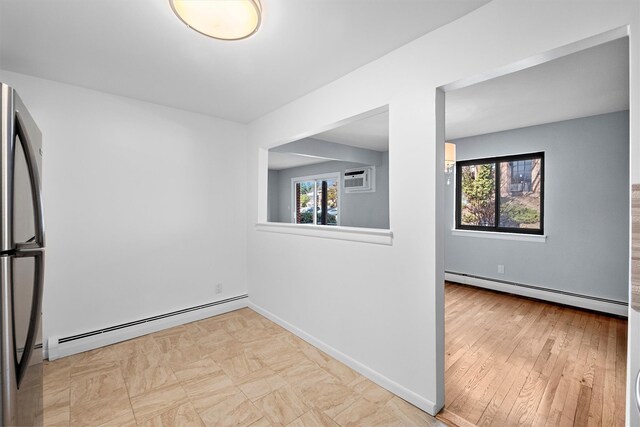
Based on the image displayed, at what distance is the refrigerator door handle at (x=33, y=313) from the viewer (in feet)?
3.37

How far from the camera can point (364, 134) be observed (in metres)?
4.30

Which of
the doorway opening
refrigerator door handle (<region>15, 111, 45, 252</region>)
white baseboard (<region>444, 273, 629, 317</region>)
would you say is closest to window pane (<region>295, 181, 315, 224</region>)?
the doorway opening

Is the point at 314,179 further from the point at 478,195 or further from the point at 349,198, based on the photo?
the point at 478,195

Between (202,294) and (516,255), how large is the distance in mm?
4183

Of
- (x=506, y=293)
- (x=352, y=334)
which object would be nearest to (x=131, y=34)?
(x=352, y=334)

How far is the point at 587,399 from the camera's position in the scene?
6.43ft

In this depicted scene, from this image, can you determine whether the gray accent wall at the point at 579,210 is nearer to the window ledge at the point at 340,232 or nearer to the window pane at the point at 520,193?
the window pane at the point at 520,193

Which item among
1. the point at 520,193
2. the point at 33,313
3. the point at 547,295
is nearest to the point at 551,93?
the point at 520,193

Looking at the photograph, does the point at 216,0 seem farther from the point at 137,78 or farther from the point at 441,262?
the point at 441,262

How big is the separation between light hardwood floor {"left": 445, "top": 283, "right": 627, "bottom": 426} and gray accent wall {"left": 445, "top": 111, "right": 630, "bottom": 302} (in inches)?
17.8

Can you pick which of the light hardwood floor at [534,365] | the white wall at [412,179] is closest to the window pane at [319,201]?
the light hardwood floor at [534,365]

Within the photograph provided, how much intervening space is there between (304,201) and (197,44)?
5.85 meters

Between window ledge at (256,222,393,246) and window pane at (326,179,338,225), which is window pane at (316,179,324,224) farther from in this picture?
window ledge at (256,222,393,246)

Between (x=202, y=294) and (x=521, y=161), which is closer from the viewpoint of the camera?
(x=202, y=294)
